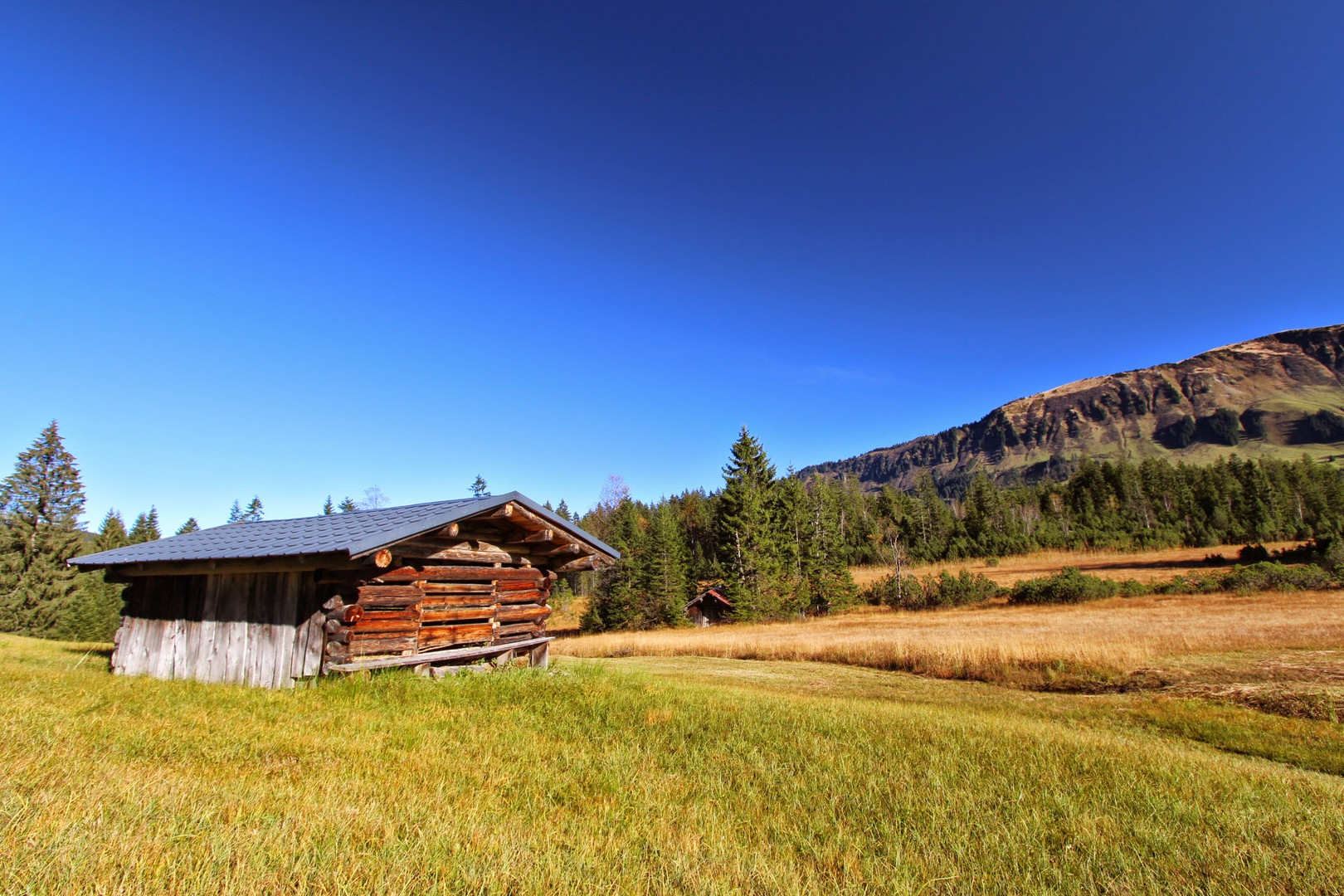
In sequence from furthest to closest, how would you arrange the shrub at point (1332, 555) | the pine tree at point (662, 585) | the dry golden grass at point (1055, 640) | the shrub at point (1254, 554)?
the pine tree at point (662, 585) → the shrub at point (1254, 554) → the shrub at point (1332, 555) → the dry golden grass at point (1055, 640)

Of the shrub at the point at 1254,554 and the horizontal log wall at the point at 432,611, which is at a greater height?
the horizontal log wall at the point at 432,611

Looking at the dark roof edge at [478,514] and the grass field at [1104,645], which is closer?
the dark roof edge at [478,514]

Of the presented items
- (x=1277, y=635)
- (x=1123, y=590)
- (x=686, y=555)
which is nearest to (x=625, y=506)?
(x=686, y=555)

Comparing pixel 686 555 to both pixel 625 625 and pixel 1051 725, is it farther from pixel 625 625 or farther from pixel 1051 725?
pixel 1051 725

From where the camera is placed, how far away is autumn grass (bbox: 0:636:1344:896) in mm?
3133

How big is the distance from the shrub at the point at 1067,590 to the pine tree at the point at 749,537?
19098mm

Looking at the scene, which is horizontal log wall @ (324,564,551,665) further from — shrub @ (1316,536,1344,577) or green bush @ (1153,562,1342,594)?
shrub @ (1316,536,1344,577)

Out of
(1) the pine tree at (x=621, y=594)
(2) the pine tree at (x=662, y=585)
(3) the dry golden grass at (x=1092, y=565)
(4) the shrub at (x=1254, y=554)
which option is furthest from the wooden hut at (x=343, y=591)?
(4) the shrub at (x=1254, y=554)

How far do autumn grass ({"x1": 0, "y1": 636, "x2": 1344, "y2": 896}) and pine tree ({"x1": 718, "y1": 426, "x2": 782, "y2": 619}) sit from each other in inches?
1629

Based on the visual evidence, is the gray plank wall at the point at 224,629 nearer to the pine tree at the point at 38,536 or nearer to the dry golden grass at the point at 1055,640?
the dry golden grass at the point at 1055,640

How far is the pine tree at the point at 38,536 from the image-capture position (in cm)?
3931

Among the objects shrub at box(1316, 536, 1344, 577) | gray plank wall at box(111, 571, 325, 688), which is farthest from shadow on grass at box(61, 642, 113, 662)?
shrub at box(1316, 536, 1344, 577)

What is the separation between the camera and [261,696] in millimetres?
8516

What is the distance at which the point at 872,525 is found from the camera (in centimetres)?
10181
